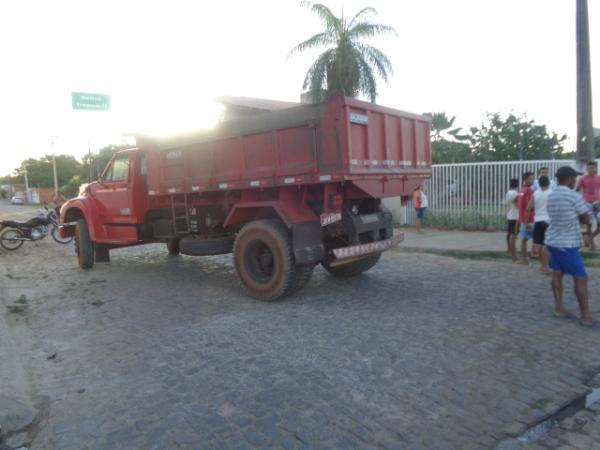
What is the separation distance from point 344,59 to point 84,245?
1418cm

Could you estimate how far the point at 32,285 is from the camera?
25.9 ft

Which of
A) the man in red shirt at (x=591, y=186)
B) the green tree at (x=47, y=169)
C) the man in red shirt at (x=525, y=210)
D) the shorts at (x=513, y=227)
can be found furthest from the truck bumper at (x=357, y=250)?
the green tree at (x=47, y=169)

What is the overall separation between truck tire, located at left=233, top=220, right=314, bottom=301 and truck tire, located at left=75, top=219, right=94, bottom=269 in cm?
427

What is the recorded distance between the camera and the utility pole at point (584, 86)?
8234mm

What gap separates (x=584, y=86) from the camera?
325 inches

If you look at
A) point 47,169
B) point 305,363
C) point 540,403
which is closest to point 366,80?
point 305,363

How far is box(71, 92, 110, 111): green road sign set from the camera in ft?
58.5

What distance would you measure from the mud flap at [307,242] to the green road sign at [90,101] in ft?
50.9

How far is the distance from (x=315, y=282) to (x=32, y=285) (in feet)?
16.2

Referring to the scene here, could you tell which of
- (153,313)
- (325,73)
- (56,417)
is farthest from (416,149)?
(325,73)

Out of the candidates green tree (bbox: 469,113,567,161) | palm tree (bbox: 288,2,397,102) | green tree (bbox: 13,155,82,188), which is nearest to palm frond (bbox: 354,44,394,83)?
palm tree (bbox: 288,2,397,102)

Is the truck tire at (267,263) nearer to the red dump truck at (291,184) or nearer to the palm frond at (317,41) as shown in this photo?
the red dump truck at (291,184)

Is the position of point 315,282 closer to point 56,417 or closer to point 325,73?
point 56,417

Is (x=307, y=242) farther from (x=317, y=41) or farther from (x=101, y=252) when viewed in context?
(x=317, y=41)
